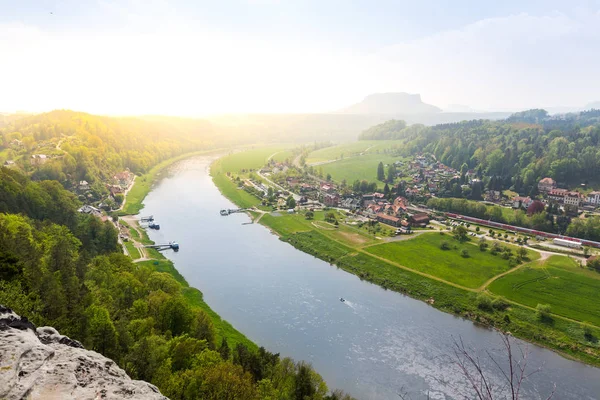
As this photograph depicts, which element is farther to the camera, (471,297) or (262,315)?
(471,297)

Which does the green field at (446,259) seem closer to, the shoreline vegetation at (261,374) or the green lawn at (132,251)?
the shoreline vegetation at (261,374)

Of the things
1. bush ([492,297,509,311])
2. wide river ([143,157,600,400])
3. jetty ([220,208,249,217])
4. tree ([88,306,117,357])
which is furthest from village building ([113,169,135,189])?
bush ([492,297,509,311])

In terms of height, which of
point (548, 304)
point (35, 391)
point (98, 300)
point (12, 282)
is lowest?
point (548, 304)

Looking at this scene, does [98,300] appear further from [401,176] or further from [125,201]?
[401,176]

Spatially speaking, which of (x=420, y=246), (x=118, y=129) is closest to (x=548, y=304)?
(x=420, y=246)

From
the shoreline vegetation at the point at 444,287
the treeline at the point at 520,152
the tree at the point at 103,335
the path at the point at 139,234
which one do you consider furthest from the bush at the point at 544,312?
the treeline at the point at 520,152

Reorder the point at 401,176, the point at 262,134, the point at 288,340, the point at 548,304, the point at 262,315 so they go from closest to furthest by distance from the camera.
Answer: the point at 288,340, the point at 262,315, the point at 548,304, the point at 401,176, the point at 262,134
